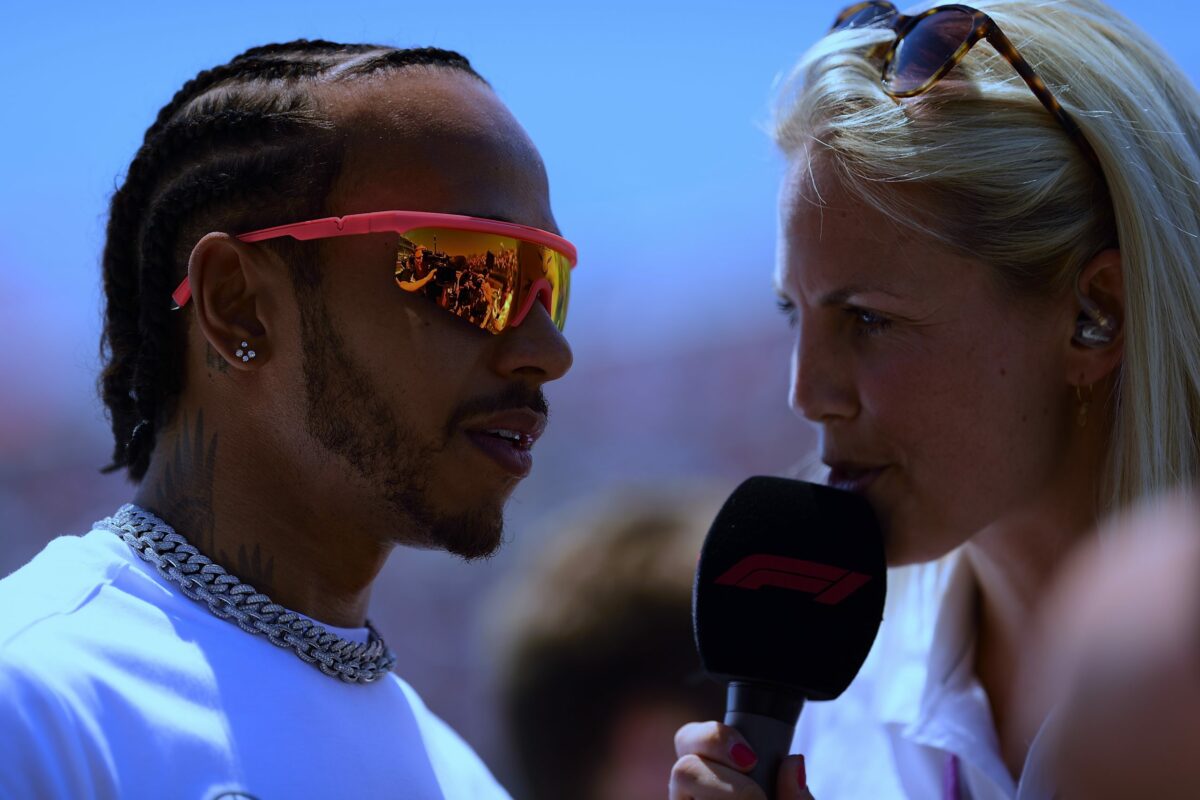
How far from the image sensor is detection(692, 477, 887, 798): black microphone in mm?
1922

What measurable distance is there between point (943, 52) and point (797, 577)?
945 mm

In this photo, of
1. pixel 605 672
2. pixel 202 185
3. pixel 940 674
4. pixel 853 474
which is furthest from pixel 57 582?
pixel 940 674

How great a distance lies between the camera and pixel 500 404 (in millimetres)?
1938

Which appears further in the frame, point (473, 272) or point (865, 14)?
point (865, 14)

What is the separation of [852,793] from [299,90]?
66.4 inches

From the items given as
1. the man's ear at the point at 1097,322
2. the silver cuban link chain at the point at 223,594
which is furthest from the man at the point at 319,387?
the man's ear at the point at 1097,322

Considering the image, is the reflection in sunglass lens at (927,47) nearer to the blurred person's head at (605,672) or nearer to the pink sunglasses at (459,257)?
the pink sunglasses at (459,257)

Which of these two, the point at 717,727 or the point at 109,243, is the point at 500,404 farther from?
the point at 109,243

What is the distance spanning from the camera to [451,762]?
206 centimetres

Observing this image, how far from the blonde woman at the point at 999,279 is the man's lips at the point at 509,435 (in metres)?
0.53

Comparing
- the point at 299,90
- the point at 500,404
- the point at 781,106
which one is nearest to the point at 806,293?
the point at 781,106

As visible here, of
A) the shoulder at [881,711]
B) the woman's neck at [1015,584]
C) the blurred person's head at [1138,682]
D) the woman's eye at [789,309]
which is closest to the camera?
the blurred person's head at [1138,682]

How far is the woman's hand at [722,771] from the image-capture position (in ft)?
5.84

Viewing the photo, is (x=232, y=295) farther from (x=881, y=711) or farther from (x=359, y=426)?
(x=881, y=711)
